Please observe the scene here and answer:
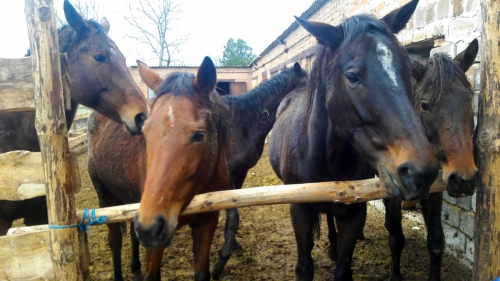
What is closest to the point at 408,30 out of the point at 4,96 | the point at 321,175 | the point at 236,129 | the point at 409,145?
the point at 236,129

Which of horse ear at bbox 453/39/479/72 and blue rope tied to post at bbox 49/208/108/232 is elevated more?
horse ear at bbox 453/39/479/72

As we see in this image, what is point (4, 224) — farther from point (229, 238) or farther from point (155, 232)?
point (229, 238)

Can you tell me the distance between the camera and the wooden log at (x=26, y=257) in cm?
169

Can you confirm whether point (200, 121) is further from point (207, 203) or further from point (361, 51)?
point (361, 51)

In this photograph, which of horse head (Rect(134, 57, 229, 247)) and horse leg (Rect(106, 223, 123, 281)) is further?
horse leg (Rect(106, 223, 123, 281))

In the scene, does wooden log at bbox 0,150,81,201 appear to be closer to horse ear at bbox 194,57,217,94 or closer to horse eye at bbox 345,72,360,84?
horse ear at bbox 194,57,217,94

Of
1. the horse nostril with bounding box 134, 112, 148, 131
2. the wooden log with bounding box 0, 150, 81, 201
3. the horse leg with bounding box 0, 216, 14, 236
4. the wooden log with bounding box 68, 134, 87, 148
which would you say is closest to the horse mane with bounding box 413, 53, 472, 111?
the horse nostril with bounding box 134, 112, 148, 131

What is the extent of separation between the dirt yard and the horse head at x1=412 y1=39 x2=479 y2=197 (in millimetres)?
1845

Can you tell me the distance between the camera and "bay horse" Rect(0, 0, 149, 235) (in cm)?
252

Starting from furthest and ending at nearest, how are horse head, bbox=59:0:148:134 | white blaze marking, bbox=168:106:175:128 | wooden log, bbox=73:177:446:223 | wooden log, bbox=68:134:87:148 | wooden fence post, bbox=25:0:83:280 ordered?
wooden log, bbox=68:134:87:148 → horse head, bbox=59:0:148:134 → wooden log, bbox=73:177:446:223 → white blaze marking, bbox=168:106:175:128 → wooden fence post, bbox=25:0:83:280

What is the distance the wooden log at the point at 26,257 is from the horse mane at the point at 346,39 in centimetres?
196

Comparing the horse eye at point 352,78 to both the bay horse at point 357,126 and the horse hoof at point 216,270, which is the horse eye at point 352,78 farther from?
the horse hoof at point 216,270

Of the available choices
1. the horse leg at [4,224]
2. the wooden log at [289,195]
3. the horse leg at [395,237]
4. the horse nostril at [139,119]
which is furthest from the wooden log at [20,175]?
the horse leg at [395,237]

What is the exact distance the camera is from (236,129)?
13.9 ft
